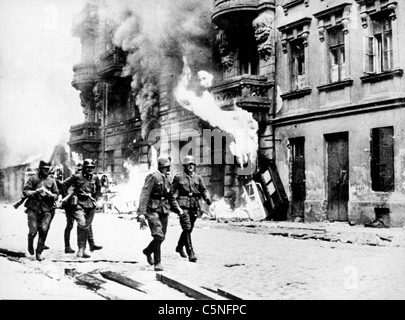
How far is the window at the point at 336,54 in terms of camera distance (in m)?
17.5

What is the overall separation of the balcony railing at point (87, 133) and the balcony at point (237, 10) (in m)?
8.47

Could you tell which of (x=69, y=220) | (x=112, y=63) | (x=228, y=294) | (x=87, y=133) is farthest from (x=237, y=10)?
(x=228, y=294)

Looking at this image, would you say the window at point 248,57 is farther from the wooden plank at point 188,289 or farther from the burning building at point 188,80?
the wooden plank at point 188,289

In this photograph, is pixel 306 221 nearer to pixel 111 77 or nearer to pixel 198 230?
pixel 198 230

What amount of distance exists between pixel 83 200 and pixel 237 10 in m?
11.7

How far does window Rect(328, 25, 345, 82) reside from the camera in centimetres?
1747

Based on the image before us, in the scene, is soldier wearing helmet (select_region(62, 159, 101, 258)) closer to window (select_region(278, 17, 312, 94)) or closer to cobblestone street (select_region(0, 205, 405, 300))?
cobblestone street (select_region(0, 205, 405, 300))

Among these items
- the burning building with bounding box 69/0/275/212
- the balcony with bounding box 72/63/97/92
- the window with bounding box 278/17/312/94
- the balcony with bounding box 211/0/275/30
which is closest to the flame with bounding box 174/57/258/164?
the burning building with bounding box 69/0/275/212

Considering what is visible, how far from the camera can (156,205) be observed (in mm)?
9156

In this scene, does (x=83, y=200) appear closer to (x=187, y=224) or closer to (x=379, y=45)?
(x=187, y=224)

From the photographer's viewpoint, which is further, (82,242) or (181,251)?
(82,242)

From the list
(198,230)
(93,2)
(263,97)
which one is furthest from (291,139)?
(93,2)

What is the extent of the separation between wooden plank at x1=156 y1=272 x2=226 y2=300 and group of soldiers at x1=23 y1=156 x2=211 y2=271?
82cm

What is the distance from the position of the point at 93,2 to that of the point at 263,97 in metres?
6.56
